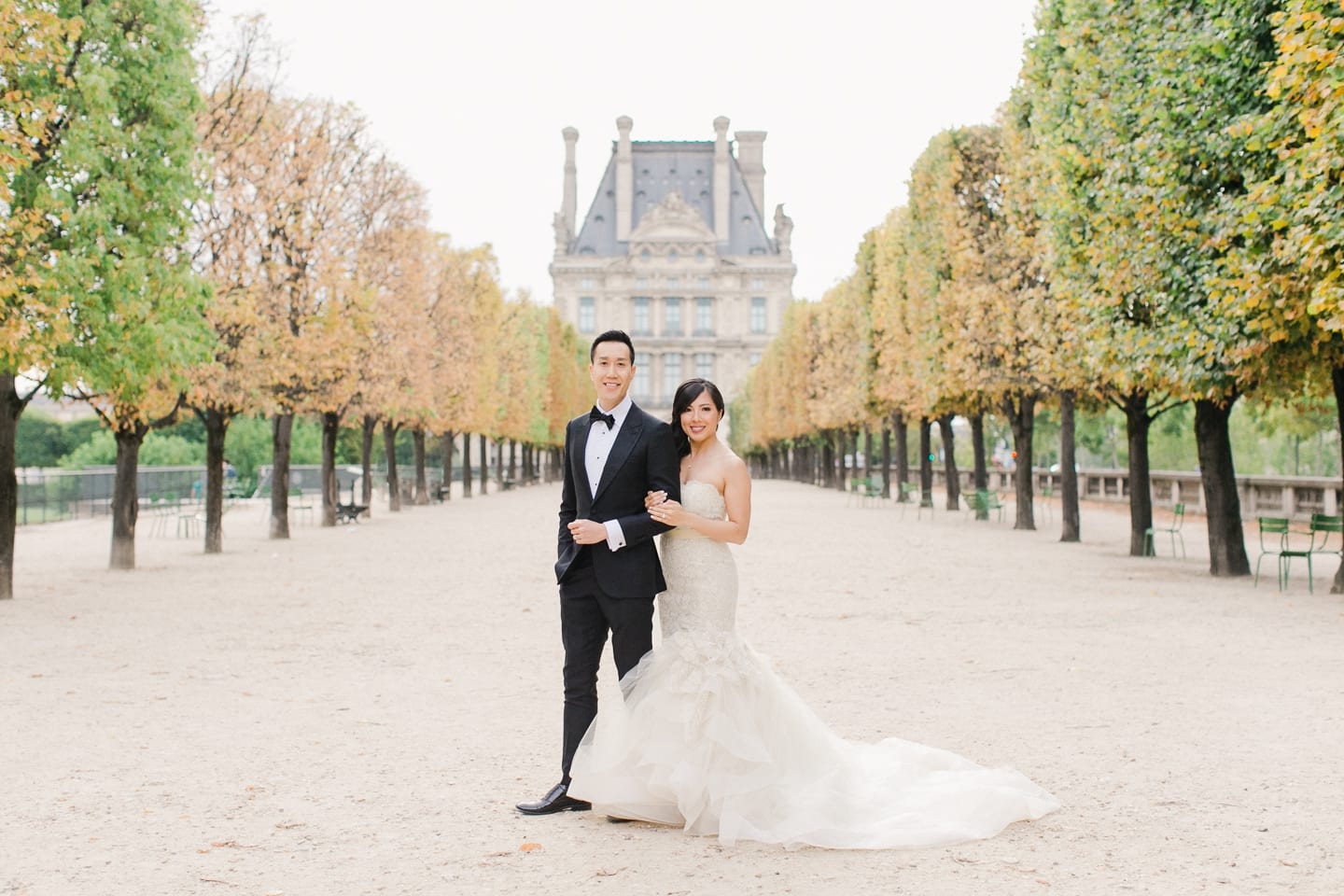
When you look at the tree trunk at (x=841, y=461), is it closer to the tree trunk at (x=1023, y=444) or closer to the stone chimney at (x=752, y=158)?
the tree trunk at (x=1023, y=444)

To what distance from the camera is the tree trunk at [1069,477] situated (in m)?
25.3

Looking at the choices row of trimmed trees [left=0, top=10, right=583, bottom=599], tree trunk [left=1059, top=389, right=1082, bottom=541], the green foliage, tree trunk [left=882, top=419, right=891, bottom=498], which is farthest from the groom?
the green foliage

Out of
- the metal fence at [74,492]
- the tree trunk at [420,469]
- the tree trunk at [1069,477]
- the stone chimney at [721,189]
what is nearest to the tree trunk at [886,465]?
the tree trunk at [420,469]

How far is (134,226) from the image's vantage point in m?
15.5

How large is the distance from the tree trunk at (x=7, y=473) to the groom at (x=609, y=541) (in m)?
11.4

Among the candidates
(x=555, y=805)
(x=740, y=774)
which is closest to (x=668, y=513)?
(x=740, y=774)

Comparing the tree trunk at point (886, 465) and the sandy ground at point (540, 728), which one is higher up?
the tree trunk at point (886, 465)

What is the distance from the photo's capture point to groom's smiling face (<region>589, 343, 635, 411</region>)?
5871 millimetres

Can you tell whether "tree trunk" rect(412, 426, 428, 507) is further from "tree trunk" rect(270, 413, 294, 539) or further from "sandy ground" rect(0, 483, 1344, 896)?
"sandy ground" rect(0, 483, 1344, 896)

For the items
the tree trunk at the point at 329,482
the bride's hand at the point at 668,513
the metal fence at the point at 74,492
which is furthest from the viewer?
the metal fence at the point at 74,492

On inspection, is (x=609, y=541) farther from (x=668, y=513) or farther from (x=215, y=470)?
(x=215, y=470)

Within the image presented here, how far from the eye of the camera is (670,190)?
454ft

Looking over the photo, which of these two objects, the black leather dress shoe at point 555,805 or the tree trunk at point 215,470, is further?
the tree trunk at point 215,470

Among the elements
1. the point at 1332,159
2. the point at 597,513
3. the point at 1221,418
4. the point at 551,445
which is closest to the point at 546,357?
the point at 551,445
